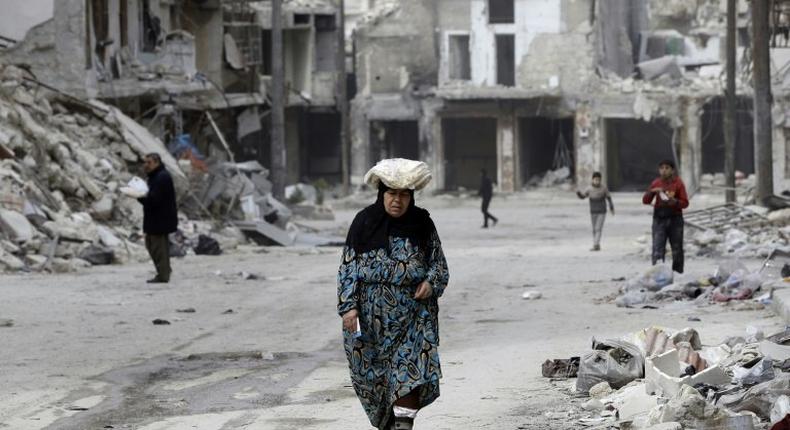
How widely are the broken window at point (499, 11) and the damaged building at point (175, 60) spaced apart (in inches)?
248

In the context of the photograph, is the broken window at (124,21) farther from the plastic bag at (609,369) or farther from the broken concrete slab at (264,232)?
the plastic bag at (609,369)

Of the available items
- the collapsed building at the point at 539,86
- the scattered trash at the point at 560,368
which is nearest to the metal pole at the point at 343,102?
the collapsed building at the point at 539,86

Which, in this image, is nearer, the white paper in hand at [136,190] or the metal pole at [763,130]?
the white paper in hand at [136,190]

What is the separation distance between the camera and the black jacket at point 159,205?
19094 millimetres

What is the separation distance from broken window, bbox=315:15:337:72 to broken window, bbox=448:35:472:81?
485 cm

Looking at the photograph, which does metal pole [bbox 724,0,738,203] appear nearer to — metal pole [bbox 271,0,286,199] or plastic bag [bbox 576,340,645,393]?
metal pole [bbox 271,0,286,199]

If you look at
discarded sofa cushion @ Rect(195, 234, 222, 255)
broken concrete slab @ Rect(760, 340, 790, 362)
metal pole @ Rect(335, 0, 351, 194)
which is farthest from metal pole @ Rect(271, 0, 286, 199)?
broken concrete slab @ Rect(760, 340, 790, 362)

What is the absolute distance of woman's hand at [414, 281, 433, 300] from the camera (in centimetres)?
782

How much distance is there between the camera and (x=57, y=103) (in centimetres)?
3055

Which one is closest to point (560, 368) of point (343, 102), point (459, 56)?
point (343, 102)

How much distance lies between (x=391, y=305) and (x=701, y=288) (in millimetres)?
9774

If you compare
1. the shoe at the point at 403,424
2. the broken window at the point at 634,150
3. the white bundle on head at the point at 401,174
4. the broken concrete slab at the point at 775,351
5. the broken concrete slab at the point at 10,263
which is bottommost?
the broken window at the point at 634,150

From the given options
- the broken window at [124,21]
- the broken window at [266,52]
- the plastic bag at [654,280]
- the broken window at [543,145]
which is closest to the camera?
the plastic bag at [654,280]

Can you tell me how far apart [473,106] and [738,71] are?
33.0 ft
